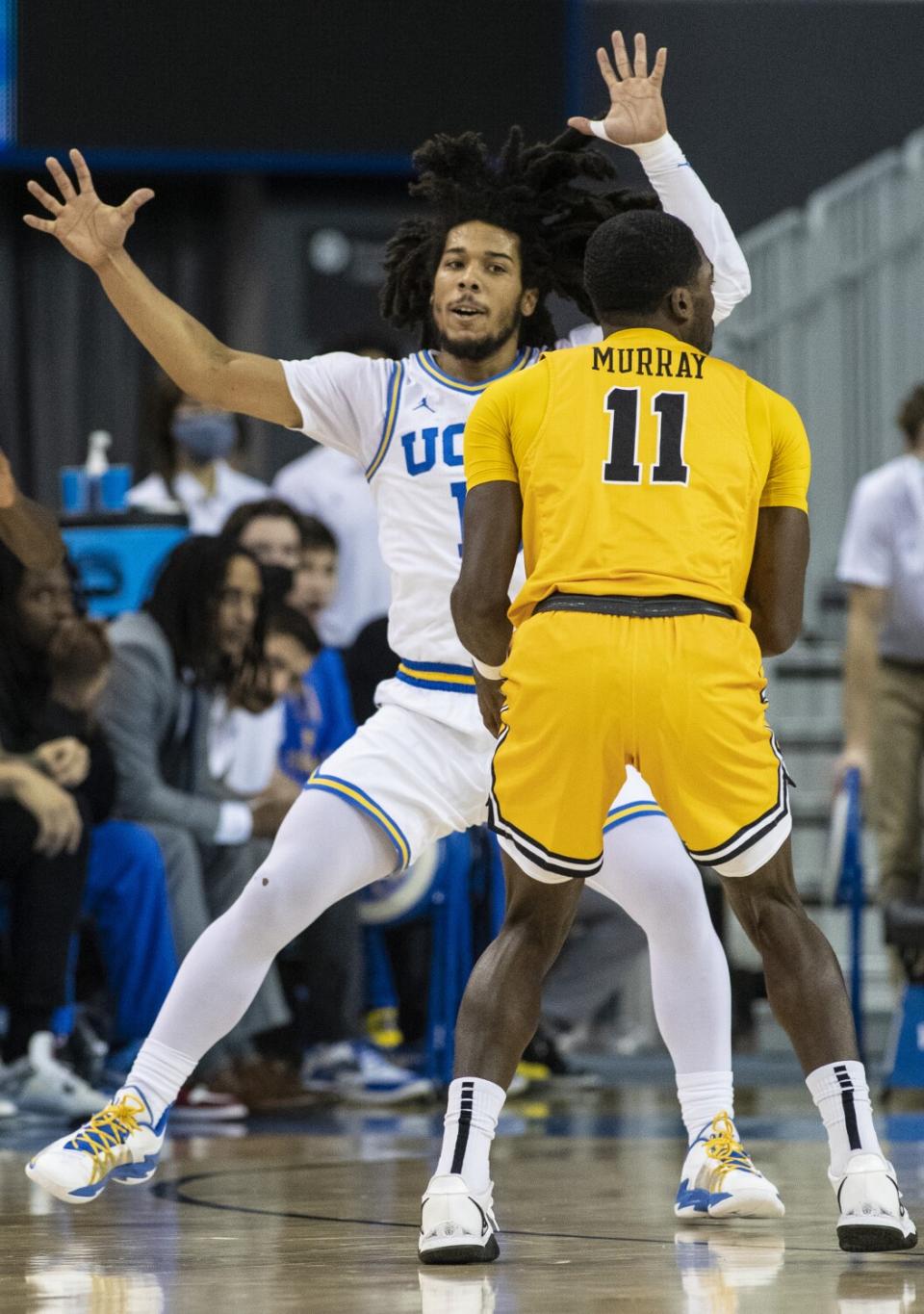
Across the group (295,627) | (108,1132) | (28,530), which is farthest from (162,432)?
(108,1132)

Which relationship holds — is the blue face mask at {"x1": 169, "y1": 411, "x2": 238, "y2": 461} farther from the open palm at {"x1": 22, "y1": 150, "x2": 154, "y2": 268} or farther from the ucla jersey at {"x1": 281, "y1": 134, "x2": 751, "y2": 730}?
the open palm at {"x1": 22, "y1": 150, "x2": 154, "y2": 268}

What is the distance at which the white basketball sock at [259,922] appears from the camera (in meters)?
4.31

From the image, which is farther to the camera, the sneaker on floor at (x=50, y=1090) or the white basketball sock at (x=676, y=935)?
the sneaker on floor at (x=50, y=1090)

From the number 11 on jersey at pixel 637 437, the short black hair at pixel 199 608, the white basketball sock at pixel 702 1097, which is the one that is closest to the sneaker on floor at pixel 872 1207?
the white basketball sock at pixel 702 1097

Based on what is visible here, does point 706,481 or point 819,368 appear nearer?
point 706,481

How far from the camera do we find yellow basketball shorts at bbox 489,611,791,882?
361 centimetres

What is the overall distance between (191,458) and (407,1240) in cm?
464

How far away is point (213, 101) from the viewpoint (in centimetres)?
1021

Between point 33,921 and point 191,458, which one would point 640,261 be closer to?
point 33,921

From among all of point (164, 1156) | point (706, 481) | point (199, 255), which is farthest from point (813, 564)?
point (706, 481)

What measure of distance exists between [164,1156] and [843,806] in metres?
2.68

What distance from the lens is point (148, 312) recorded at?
4379 mm

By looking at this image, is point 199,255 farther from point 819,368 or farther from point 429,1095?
point 429,1095

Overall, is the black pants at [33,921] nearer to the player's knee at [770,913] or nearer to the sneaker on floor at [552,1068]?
the sneaker on floor at [552,1068]
